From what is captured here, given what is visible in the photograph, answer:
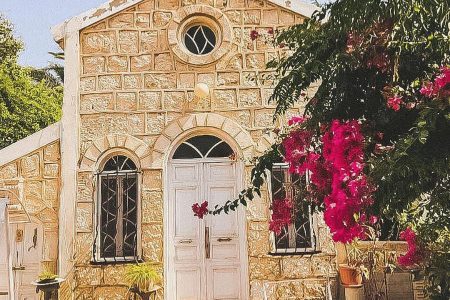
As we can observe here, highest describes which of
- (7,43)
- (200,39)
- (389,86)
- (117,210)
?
(7,43)

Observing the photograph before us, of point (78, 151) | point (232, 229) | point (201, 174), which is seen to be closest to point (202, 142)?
point (201, 174)

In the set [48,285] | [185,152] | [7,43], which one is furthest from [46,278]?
[7,43]

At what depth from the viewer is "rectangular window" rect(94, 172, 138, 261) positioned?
698cm

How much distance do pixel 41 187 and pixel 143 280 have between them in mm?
2258

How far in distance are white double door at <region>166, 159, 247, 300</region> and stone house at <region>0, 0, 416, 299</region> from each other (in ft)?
0.05

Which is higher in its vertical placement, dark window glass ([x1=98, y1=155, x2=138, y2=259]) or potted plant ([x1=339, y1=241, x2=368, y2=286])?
dark window glass ([x1=98, y1=155, x2=138, y2=259])

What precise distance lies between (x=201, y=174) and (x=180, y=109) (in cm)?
111

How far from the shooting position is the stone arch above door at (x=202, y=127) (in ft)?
Answer: 23.4

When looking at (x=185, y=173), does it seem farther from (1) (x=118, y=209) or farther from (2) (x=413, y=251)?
(2) (x=413, y=251)

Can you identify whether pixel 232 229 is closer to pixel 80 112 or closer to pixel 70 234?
pixel 70 234

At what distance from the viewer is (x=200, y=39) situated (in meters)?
7.68

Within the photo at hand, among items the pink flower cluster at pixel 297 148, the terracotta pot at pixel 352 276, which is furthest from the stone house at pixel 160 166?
the pink flower cluster at pixel 297 148

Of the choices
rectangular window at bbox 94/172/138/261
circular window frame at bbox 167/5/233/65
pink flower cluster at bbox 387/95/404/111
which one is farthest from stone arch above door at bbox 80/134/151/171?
pink flower cluster at bbox 387/95/404/111

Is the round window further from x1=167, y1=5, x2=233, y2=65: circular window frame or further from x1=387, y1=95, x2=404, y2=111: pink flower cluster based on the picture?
x1=387, y1=95, x2=404, y2=111: pink flower cluster
